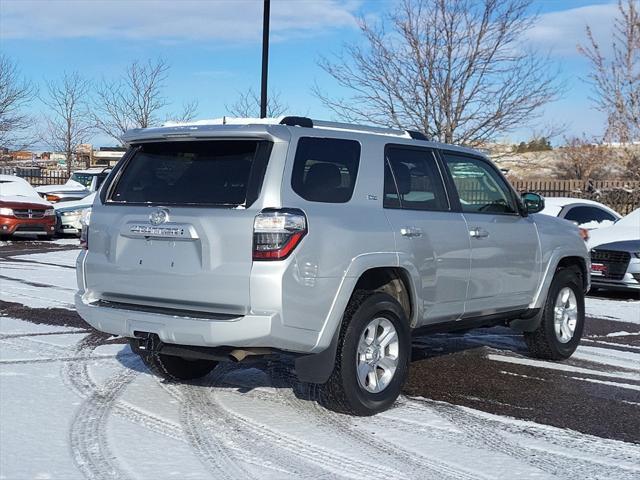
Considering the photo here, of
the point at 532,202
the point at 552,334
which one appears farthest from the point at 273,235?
the point at 552,334

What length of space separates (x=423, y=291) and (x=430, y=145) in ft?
4.02

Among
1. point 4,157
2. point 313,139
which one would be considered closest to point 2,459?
point 313,139

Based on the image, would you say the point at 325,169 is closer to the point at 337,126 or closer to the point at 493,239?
the point at 337,126

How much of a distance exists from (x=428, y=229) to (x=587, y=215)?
941 cm

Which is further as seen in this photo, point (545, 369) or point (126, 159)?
point (545, 369)

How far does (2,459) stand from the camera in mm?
4535

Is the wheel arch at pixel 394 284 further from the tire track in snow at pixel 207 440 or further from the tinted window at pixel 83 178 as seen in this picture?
the tinted window at pixel 83 178

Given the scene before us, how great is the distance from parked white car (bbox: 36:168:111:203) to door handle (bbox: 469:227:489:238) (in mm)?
17072

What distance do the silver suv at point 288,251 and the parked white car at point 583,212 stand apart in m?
8.09

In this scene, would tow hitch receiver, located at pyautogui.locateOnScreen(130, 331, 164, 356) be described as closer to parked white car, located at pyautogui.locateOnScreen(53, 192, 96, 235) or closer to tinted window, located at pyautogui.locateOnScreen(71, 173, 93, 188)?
parked white car, located at pyautogui.locateOnScreen(53, 192, 96, 235)

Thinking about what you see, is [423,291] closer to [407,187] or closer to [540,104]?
[407,187]

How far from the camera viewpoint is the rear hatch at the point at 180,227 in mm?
5047

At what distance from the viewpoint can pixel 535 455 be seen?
4.81 meters

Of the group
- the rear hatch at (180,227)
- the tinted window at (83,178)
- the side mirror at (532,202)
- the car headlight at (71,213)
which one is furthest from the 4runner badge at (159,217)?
the tinted window at (83,178)
